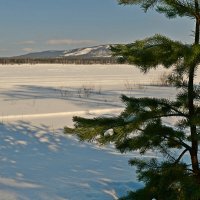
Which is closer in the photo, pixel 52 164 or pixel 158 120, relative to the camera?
pixel 158 120

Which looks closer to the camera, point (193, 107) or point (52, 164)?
point (193, 107)

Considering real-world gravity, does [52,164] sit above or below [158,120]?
below

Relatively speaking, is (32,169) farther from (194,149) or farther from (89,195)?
(194,149)

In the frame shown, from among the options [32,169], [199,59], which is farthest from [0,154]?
[199,59]

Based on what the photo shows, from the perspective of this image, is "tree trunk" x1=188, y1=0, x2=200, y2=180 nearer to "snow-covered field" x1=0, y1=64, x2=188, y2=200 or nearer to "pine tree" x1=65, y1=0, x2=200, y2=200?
"pine tree" x1=65, y1=0, x2=200, y2=200

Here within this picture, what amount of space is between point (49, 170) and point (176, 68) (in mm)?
4256

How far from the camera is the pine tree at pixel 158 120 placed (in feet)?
11.7

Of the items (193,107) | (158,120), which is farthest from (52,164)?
(193,107)

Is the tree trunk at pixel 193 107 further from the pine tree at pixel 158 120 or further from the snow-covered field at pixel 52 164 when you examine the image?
the snow-covered field at pixel 52 164

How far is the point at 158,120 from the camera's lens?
392cm

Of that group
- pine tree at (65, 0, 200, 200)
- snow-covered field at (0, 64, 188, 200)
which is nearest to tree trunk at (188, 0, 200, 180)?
pine tree at (65, 0, 200, 200)

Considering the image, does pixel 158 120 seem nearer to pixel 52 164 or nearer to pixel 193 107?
pixel 193 107

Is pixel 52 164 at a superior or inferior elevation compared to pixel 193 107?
inferior

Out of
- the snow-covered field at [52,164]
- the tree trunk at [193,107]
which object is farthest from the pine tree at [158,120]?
the snow-covered field at [52,164]
